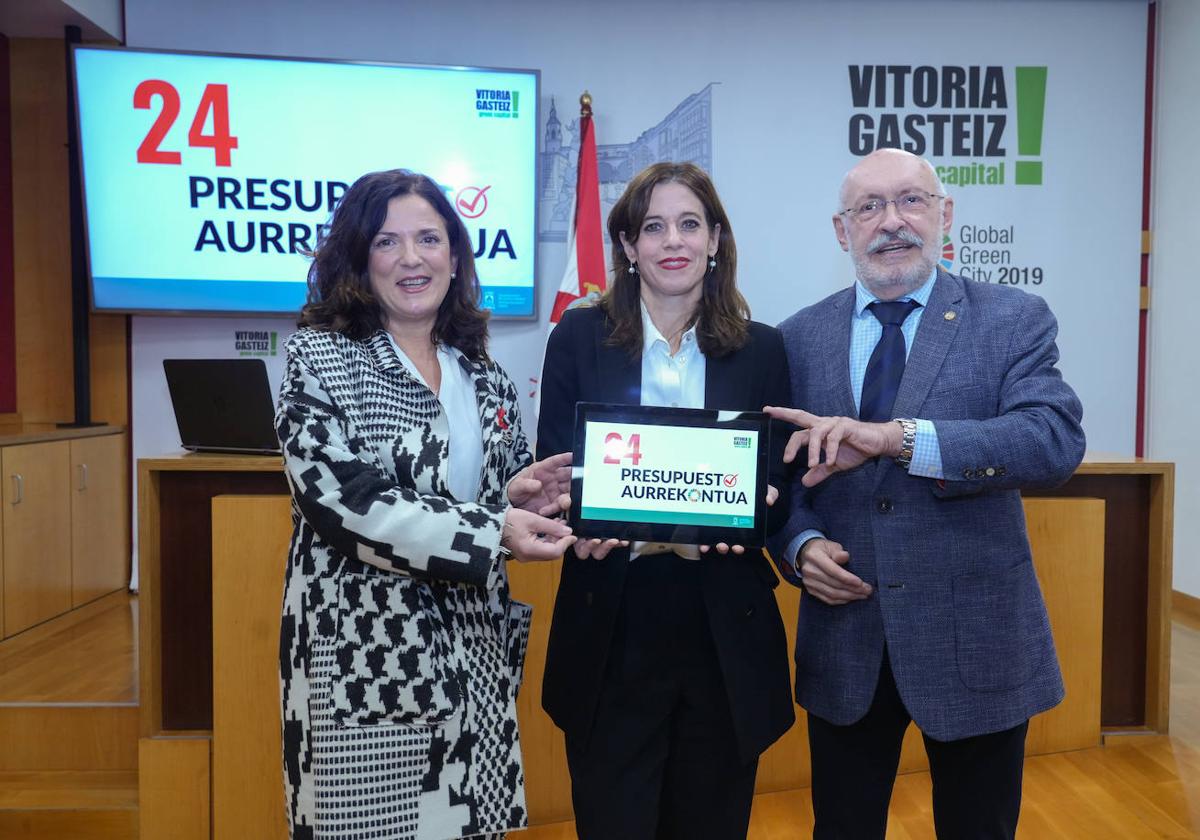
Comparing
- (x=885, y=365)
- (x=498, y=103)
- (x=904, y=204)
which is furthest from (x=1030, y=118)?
(x=885, y=365)

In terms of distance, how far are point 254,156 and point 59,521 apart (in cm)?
195

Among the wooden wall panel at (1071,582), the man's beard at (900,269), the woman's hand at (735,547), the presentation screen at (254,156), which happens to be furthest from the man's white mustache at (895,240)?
the presentation screen at (254,156)

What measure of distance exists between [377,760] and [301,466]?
43 cm

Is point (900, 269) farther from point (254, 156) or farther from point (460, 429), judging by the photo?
point (254, 156)

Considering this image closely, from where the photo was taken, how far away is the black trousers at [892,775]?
1.39m

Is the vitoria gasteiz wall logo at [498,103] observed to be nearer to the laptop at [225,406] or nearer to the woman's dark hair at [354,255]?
the laptop at [225,406]

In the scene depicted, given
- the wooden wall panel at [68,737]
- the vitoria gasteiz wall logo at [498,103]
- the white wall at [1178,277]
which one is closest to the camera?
the wooden wall panel at [68,737]

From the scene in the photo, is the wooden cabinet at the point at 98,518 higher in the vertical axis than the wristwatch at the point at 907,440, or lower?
lower

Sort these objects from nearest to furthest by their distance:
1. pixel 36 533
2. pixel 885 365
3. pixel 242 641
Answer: pixel 885 365, pixel 242 641, pixel 36 533

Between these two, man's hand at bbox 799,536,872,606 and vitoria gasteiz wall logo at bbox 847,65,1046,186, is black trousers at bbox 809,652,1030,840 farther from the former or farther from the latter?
vitoria gasteiz wall logo at bbox 847,65,1046,186

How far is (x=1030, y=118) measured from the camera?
4.69m

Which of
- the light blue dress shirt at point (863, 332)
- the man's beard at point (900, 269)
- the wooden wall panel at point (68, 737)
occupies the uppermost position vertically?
the man's beard at point (900, 269)

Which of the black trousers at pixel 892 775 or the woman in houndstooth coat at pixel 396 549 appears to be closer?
the woman in houndstooth coat at pixel 396 549

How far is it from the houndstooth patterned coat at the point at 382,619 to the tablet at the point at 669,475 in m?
0.16
